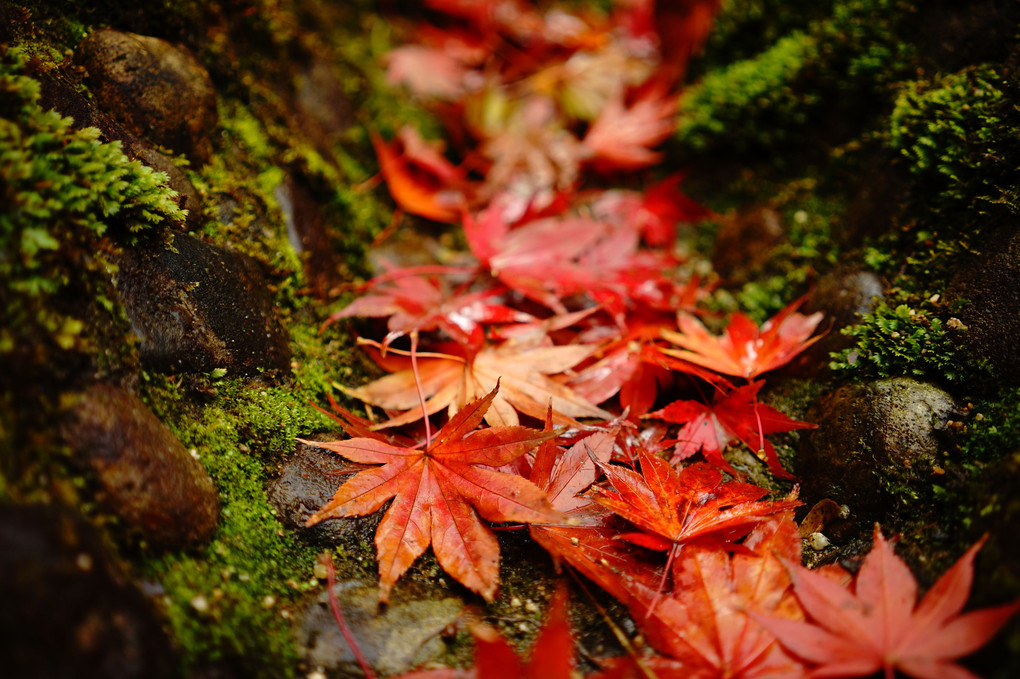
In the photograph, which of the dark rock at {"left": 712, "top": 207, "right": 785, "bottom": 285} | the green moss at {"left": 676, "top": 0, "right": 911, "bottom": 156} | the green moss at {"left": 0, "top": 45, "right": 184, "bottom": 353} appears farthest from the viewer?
the dark rock at {"left": 712, "top": 207, "right": 785, "bottom": 285}

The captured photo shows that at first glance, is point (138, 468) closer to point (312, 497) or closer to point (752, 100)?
point (312, 497)

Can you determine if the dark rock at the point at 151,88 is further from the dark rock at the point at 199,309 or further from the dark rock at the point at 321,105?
the dark rock at the point at 321,105

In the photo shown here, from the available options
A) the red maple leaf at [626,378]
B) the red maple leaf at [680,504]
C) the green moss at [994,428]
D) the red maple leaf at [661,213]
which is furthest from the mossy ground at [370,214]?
the red maple leaf at [626,378]

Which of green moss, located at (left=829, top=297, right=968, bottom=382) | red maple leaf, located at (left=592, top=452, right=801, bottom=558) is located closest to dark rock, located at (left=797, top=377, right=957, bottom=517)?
green moss, located at (left=829, top=297, right=968, bottom=382)

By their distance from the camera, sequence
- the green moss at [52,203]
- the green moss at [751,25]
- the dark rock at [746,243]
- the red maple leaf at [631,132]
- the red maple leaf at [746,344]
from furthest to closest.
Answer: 1. the red maple leaf at [631,132]
2. the green moss at [751,25]
3. the dark rock at [746,243]
4. the red maple leaf at [746,344]
5. the green moss at [52,203]

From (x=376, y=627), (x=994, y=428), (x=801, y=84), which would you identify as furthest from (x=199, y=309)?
(x=801, y=84)

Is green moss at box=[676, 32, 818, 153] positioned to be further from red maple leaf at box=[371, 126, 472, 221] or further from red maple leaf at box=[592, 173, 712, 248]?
red maple leaf at box=[371, 126, 472, 221]
